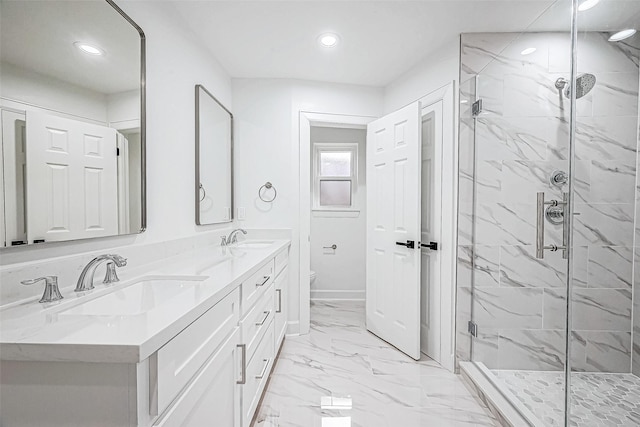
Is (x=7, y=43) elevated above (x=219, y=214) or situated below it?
above

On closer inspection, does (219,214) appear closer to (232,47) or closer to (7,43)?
(232,47)

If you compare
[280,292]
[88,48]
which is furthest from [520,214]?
[88,48]

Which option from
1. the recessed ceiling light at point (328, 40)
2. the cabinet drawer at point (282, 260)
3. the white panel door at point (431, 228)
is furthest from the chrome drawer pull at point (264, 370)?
the recessed ceiling light at point (328, 40)

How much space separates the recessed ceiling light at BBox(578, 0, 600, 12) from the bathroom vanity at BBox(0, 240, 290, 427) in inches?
85.4

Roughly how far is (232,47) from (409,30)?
4.29 ft

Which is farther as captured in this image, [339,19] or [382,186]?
[382,186]

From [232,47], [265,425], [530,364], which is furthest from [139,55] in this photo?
[530,364]

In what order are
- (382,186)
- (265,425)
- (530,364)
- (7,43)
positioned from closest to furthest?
(7,43) < (265,425) < (530,364) < (382,186)

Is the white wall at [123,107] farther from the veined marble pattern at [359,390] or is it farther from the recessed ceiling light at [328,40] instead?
the veined marble pattern at [359,390]

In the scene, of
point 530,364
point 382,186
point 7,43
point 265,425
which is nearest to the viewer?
point 7,43

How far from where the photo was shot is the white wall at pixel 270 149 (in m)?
2.94

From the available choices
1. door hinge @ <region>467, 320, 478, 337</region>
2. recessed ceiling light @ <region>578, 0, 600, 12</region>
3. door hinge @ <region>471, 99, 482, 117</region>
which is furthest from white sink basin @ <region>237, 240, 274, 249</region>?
recessed ceiling light @ <region>578, 0, 600, 12</region>

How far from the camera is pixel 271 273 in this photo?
2.09 metres

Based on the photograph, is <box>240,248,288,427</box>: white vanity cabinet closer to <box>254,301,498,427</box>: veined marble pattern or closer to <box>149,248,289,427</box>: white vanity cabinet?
<box>149,248,289,427</box>: white vanity cabinet
